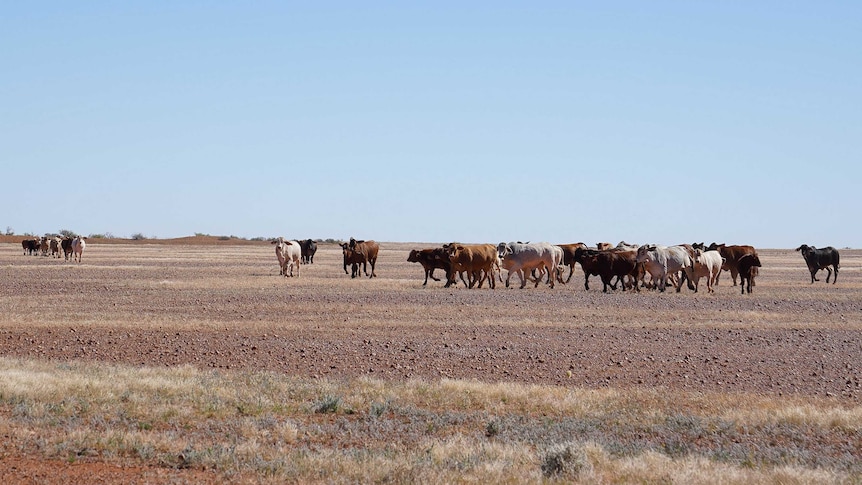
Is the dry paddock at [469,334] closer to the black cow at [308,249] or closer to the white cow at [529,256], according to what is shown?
the white cow at [529,256]

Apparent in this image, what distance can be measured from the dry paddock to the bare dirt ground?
0.05 metres

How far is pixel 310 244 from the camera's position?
189ft

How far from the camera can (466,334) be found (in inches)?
772

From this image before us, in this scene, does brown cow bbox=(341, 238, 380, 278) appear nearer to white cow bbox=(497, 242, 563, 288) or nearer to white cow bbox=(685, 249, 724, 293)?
white cow bbox=(497, 242, 563, 288)

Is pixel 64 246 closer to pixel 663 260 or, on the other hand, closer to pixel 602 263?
pixel 602 263

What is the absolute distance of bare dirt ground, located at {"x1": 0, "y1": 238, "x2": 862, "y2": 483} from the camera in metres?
15.0

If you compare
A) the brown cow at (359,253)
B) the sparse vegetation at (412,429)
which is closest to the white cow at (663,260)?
the brown cow at (359,253)

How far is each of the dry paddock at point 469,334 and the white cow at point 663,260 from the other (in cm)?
225

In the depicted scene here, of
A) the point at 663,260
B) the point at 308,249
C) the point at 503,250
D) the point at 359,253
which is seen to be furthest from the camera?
the point at 308,249

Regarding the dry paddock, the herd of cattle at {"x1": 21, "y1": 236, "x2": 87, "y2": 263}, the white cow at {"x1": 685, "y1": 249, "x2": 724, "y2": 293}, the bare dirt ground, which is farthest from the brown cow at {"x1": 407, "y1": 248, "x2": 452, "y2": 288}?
the herd of cattle at {"x1": 21, "y1": 236, "x2": 87, "y2": 263}

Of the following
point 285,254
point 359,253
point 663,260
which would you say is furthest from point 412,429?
point 285,254

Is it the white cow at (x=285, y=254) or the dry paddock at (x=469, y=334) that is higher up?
the white cow at (x=285, y=254)

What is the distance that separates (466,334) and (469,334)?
0.07 m

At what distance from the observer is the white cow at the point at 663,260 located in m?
33.5
